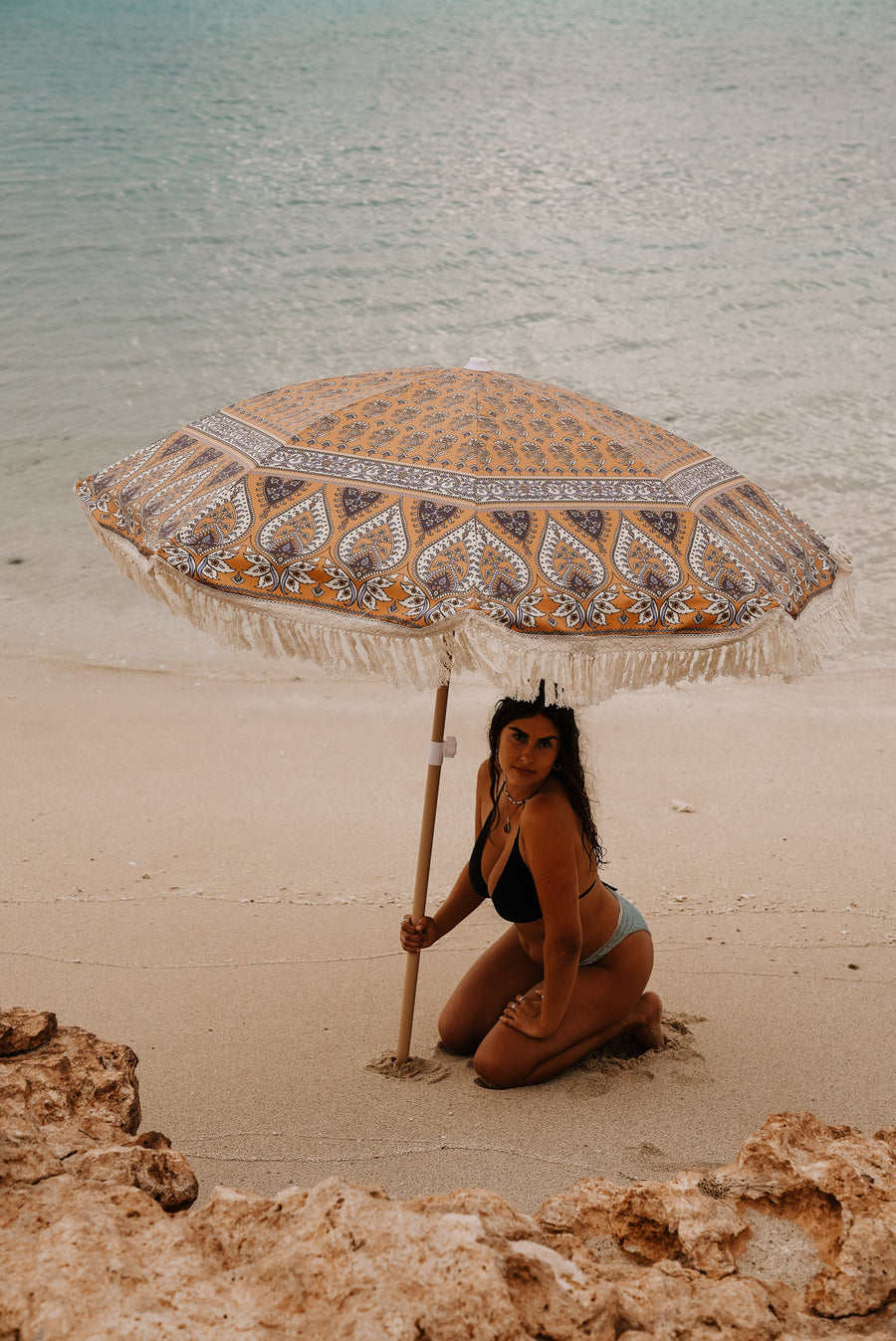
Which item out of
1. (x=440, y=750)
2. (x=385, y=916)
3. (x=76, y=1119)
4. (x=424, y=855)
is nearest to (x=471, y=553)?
(x=440, y=750)

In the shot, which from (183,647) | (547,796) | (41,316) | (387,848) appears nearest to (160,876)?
(387,848)

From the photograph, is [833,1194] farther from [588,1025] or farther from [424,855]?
[424,855]

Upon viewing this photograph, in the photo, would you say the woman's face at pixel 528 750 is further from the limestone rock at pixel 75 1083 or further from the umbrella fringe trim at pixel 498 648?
the limestone rock at pixel 75 1083

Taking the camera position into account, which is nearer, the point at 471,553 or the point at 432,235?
the point at 471,553

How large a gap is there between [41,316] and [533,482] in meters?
14.4

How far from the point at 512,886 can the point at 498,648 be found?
1091 millimetres

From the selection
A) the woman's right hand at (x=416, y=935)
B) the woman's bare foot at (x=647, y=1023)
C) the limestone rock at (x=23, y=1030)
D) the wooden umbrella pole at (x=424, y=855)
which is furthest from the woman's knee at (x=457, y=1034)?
the limestone rock at (x=23, y=1030)

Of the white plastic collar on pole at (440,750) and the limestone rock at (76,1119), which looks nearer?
the limestone rock at (76,1119)

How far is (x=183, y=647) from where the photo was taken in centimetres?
743

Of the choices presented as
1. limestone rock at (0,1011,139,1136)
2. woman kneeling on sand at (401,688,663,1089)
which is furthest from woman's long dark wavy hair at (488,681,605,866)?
limestone rock at (0,1011,139,1136)

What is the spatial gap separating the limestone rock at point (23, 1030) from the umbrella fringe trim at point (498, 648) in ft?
3.03

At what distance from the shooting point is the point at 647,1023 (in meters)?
2.99

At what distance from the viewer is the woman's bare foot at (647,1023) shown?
2975 mm

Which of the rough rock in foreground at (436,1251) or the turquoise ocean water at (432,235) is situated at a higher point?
the turquoise ocean water at (432,235)
